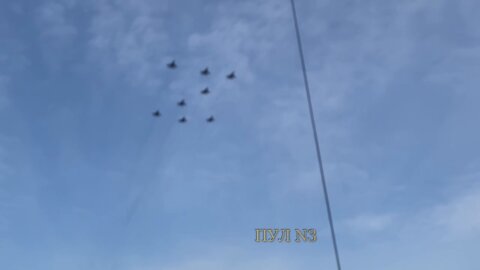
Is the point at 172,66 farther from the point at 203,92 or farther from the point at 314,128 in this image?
the point at 314,128

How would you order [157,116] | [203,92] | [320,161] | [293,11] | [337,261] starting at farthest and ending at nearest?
[157,116]
[203,92]
[293,11]
[320,161]
[337,261]

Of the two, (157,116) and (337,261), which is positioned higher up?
(157,116)

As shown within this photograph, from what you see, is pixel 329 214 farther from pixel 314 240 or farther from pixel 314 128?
pixel 314 240

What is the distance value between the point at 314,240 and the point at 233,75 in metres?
35.5

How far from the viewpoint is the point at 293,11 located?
133 feet

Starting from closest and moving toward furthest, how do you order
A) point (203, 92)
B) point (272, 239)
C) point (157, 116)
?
point (272, 239) → point (203, 92) → point (157, 116)

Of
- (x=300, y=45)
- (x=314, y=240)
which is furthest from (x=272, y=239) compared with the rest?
(x=300, y=45)

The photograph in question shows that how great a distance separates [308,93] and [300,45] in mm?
4356

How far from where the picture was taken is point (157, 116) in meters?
76.2

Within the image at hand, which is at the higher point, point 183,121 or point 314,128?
point 183,121

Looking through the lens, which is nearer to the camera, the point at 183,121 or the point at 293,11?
the point at 293,11

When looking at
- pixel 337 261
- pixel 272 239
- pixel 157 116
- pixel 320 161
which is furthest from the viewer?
pixel 157 116

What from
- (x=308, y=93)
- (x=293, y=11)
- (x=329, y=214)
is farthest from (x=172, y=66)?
(x=329, y=214)

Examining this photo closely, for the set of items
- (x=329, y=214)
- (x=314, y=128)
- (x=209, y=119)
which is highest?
(x=209, y=119)
